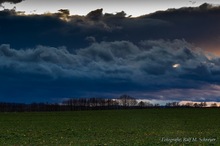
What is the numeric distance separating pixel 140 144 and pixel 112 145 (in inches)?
78.8

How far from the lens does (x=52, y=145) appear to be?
27375 mm

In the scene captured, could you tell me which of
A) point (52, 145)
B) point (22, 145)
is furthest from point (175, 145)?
point (22, 145)

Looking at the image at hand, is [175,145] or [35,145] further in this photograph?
[35,145]

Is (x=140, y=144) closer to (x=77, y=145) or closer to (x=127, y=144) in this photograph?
(x=127, y=144)

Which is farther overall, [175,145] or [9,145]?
[9,145]

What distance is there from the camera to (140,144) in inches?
1072

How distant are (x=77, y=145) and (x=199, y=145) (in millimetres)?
8000

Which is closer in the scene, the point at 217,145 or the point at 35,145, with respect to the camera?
the point at 217,145

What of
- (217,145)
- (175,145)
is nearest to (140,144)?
(175,145)

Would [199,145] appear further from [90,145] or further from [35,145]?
[35,145]

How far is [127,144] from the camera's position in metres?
27.2

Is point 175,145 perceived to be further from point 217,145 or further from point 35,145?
point 35,145

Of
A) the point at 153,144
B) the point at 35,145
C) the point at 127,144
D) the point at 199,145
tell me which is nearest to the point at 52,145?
the point at 35,145

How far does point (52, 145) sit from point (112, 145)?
13.6 feet
